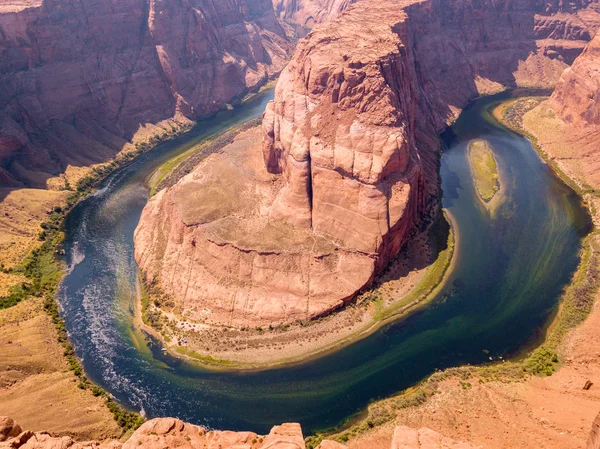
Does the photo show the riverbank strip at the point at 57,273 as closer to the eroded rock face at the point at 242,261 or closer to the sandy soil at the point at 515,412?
the eroded rock face at the point at 242,261

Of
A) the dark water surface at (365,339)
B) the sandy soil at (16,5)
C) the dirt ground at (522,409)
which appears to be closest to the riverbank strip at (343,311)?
the dark water surface at (365,339)

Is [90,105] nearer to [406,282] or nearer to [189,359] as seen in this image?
[189,359]

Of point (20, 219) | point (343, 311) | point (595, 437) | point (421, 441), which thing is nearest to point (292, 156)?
point (343, 311)

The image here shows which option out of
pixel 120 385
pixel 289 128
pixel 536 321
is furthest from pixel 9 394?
pixel 536 321

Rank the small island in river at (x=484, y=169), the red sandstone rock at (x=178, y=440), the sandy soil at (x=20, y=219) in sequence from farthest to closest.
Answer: the small island in river at (x=484, y=169) < the sandy soil at (x=20, y=219) < the red sandstone rock at (x=178, y=440)

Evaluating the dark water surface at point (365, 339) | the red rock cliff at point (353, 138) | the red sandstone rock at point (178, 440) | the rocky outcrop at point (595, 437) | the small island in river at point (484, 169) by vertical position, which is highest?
the red rock cliff at point (353, 138)

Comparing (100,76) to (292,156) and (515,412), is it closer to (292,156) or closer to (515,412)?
(292,156)

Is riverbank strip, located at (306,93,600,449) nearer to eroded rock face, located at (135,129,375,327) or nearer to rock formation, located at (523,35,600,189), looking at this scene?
eroded rock face, located at (135,129,375,327)
